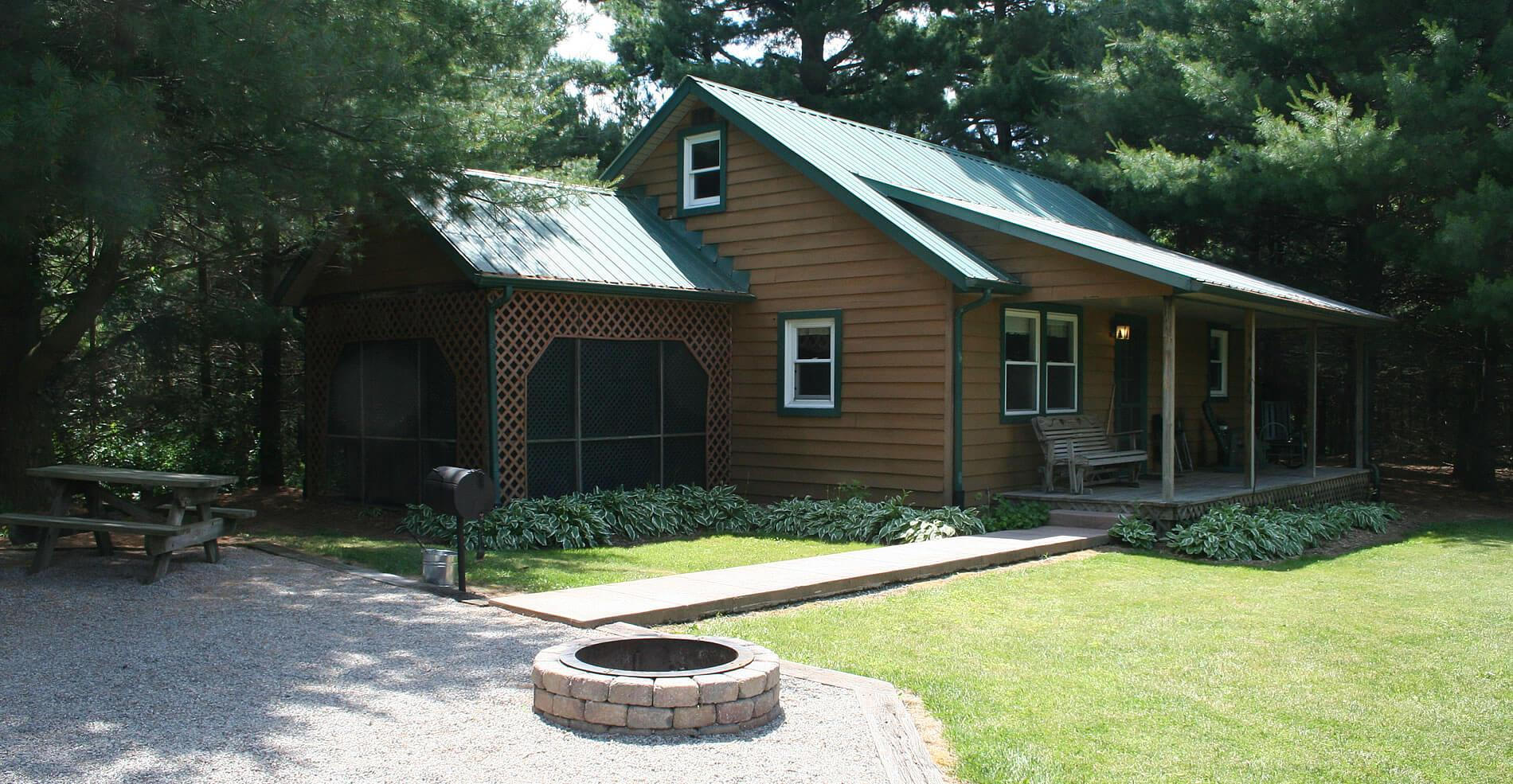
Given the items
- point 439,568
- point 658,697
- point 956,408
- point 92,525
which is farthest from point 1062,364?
point 92,525

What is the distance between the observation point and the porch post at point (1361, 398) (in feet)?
55.5

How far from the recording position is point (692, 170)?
15039 mm

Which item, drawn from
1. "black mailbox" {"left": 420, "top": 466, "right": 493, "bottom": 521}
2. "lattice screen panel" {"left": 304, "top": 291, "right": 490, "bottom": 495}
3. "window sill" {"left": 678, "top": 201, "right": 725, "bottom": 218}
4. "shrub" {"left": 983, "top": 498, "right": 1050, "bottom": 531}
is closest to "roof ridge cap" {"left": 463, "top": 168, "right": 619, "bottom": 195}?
"lattice screen panel" {"left": 304, "top": 291, "right": 490, "bottom": 495}

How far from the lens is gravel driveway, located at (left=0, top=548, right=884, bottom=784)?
4.55 m

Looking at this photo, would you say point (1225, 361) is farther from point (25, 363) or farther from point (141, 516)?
point (25, 363)

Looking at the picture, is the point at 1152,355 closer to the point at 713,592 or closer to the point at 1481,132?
the point at 1481,132

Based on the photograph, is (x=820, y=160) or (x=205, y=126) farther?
(x=820, y=160)

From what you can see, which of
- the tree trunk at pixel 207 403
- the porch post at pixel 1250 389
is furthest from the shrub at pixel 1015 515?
the tree trunk at pixel 207 403

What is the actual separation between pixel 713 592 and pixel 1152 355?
993 cm

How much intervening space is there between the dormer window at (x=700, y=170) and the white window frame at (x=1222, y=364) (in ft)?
28.1

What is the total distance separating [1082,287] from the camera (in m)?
12.1

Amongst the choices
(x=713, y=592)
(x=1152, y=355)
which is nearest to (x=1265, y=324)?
(x=1152, y=355)

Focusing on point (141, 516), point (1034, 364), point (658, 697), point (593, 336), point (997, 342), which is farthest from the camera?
point (1034, 364)

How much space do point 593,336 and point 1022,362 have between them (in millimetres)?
4945
